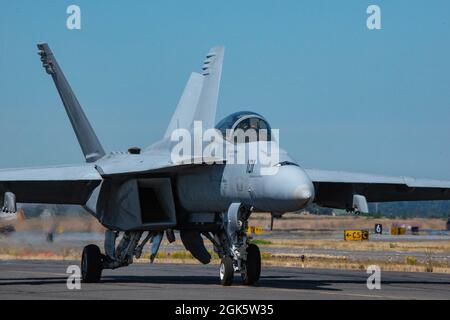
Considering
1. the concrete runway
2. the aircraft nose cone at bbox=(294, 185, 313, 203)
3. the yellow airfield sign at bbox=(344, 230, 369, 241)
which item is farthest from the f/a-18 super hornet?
the yellow airfield sign at bbox=(344, 230, 369, 241)

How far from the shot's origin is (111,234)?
22594 millimetres

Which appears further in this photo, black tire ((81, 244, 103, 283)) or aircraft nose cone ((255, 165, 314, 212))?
black tire ((81, 244, 103, 283))

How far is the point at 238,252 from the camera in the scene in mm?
19219

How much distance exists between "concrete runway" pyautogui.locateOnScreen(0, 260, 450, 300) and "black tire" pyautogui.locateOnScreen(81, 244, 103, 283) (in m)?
0.45

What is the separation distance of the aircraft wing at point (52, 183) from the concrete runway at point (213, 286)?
72.7 inches

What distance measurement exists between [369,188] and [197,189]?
15.5 feet

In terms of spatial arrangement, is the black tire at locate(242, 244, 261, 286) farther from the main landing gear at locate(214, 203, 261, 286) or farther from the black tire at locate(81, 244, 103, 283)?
the black tire at locate(81, 244, 103, 283)

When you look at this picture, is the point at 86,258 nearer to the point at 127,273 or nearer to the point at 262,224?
Answer: the point at 127,273

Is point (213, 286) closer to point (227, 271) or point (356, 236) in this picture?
point (227, 271)

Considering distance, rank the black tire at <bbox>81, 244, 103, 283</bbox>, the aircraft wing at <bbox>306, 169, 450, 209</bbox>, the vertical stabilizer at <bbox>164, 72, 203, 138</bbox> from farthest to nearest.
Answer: the vertical stabilizer at <bbox>164, 72, 203, 138</bbox> < the black tire at <bbox>81, 244, 103, 283</bbox> < the aircraft wing at <bbox>306, 169, 450, 209</bbox>

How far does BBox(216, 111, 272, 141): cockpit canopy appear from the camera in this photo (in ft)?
64.1

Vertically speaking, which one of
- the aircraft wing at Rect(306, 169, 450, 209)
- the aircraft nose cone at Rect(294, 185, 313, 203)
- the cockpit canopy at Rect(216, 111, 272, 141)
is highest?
the cockpit canopy at Rect(216, 111, 272, 141)

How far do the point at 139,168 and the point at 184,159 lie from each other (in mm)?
1261
